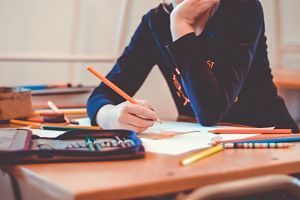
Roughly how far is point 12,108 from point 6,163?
597mm

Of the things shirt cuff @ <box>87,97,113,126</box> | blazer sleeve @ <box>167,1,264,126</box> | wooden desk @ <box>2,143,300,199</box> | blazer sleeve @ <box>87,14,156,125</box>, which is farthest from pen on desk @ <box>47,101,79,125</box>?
wooden desk @ <box>2,143,300,199</box>

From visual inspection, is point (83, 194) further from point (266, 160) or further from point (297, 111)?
point (297, 111)

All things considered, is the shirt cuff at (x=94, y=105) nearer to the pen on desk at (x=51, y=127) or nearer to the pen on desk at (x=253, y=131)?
the pen on desk at (x=51, y=127)

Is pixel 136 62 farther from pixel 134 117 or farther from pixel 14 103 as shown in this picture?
pixel 134 117

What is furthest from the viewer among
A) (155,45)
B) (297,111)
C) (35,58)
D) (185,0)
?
(297,111)

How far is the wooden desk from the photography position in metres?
0.63

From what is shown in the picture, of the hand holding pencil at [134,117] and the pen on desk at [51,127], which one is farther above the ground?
the hand holding pencil at [134,117]

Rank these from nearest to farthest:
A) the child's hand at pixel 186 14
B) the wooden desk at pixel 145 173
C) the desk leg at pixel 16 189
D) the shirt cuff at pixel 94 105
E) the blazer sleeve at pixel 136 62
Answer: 1. the wooden desk at pixel 145 173
2. the desk leg at pixel 16 189
3. the child's hand at pixel 186 14
4. the shirt cuff at pixel 94 105
5. the blazer sleeve at pixel 136 62

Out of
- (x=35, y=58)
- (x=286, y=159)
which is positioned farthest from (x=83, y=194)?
(x=35, y=58)

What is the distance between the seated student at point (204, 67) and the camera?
111cm

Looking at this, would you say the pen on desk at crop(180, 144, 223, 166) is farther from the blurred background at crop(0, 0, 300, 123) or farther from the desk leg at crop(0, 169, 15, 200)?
the blurred background at crop(0, 0, 300, 123)

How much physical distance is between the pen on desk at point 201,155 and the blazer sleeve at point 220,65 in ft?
0.80

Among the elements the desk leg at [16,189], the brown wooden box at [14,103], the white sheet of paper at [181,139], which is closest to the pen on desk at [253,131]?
the white sheet of paper at [181,139]

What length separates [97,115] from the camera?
124 centimetres
